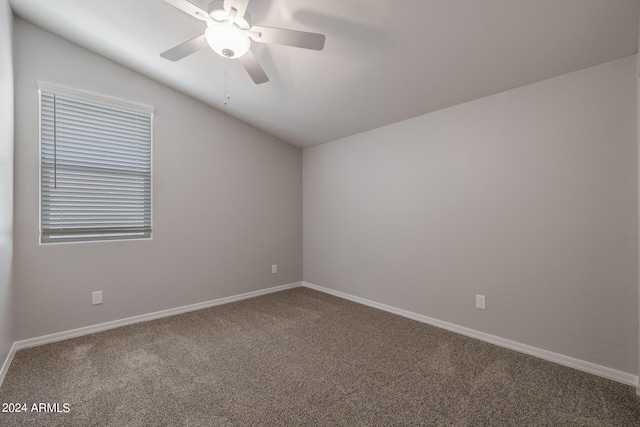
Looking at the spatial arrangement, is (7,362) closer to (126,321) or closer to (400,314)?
(126,321)

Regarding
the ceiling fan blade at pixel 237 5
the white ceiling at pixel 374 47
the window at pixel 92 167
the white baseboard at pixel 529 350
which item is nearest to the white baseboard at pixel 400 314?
the white baseboard at pixel 529 350

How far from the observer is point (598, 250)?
2012 millimetres

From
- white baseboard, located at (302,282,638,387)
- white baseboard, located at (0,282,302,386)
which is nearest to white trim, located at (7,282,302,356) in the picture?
white baseboard, located at (0,282,302,386)

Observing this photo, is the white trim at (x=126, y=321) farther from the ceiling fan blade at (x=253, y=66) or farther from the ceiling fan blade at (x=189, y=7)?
the ceiling fan blade at (x=189, y=7)

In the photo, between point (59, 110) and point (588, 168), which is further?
point (59, 110)

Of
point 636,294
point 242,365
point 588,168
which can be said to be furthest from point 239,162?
point 636,294

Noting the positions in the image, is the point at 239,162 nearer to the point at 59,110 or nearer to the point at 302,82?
the point at 302,82

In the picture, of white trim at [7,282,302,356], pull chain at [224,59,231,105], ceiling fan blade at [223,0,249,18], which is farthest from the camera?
pull chain at [224,59,231,105]

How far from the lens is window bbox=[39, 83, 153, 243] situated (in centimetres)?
256

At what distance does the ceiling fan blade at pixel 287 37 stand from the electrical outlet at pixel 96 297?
2.65m

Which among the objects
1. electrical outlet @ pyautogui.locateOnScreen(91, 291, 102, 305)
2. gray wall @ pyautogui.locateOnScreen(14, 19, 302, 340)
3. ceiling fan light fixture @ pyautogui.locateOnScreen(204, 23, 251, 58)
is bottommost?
electrical outlet @ pyautogui.locateOnScreen(91, 291, 102, 305)

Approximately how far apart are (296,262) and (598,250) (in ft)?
10.8

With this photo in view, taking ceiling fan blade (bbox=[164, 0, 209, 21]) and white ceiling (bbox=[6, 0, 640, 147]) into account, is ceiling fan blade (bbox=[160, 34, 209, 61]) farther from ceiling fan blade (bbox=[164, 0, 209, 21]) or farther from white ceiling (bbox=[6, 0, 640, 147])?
white ceiling (bbox=[6, 0, 640, 147])

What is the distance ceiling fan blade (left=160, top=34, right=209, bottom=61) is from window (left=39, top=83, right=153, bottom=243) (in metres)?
1.35
